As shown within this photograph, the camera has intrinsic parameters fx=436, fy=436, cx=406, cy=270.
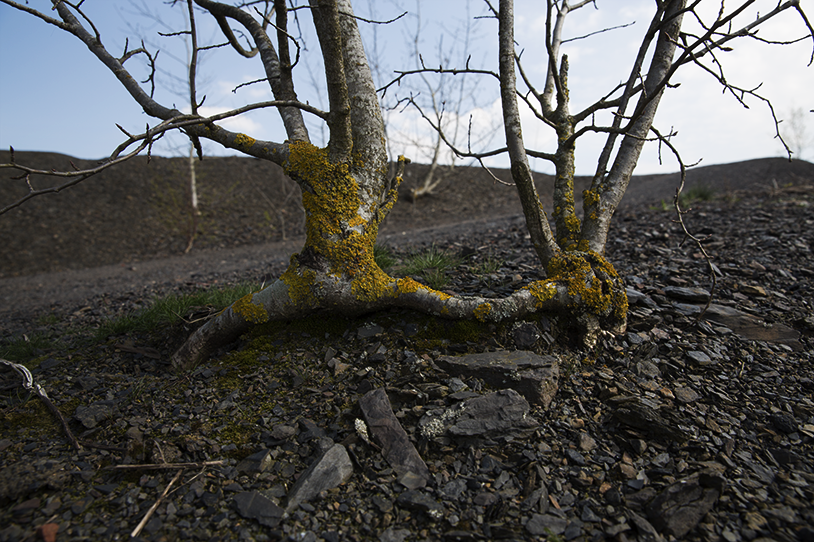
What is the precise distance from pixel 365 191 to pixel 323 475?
1.97 metres

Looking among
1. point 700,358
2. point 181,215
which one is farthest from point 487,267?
point 181,215

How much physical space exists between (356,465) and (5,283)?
12879 millimetres

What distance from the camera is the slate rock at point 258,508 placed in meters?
1.93

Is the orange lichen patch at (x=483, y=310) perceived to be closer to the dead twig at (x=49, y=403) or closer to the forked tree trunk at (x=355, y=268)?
the forked tree trunk at (x=355, y=268)

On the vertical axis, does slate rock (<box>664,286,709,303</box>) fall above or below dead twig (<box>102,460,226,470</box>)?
above

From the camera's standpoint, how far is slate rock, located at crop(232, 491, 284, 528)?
1927 millimetres

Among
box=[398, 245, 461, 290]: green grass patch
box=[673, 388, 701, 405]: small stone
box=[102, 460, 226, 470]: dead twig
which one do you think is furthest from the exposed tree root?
box=[102, 460, 226, 470]: dead twig

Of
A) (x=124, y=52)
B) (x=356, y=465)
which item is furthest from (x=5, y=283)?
(x=356, y=465)

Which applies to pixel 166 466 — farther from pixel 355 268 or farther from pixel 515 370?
pixel 515 370

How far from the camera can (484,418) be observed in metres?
2.40

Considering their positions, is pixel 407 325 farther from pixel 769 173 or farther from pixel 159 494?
pixel 769 173

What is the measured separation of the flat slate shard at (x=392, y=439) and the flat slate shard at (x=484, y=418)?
13cm

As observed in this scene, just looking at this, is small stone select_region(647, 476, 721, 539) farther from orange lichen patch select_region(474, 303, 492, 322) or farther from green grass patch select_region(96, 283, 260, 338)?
green grass patch select_region(96, 283, 260, 338)

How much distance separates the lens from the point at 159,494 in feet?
6.78
